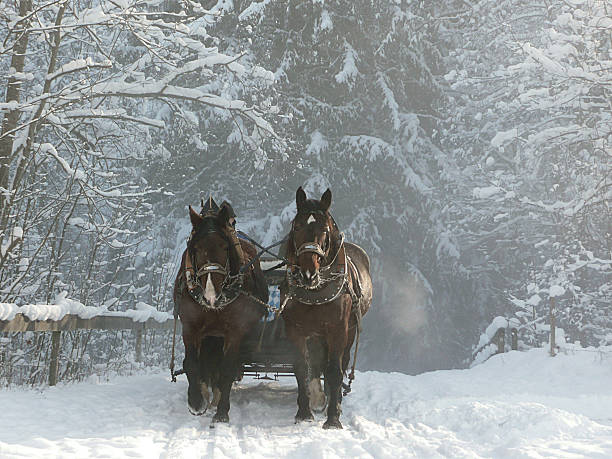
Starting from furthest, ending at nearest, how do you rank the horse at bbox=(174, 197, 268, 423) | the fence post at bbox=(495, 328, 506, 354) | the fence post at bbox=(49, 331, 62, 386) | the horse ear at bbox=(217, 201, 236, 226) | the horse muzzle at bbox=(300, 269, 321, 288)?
the fence post at bbox=(495, 328, 506, 354)
the fence post at bbox=(49, 331, 62, 386)
the horse ear at bbox=(217, 201, 236, 226)
the horse at bbox=(174, 197, 268, 423)
the horse muzzle at bbox=(300, 269, 321, 288)

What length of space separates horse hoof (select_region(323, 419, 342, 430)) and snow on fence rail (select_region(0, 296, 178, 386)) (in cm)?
328

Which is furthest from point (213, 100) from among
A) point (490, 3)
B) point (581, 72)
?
point (490, 3)

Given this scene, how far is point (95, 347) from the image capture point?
15.0 metres

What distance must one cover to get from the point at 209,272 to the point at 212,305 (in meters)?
0.32

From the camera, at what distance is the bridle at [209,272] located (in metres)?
6.39

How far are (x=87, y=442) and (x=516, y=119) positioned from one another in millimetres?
19552

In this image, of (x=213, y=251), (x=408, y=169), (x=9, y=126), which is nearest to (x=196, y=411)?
(x=213, y=251)

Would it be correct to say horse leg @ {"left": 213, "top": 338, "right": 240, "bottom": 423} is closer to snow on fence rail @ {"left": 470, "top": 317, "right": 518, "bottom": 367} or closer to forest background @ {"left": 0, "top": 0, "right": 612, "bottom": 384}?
forest background @ {"left": 0, "top": 0, "right": 612, "bottom": 384}

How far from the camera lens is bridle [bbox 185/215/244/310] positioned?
6.39m

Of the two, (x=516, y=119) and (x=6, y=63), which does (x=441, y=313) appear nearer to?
(x=516, y=119)

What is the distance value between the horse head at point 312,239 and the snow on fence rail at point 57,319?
2.85 meters

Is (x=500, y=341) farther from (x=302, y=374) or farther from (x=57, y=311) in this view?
(x=57, y=311)

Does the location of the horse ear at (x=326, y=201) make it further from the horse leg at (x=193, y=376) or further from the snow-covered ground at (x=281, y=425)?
the snow-covered ground at (x=281, y=425)

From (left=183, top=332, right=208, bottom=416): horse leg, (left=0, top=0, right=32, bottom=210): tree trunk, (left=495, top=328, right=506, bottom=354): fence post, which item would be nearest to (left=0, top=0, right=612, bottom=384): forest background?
(left=495, top=328, right=506, bottom=354): fence post
